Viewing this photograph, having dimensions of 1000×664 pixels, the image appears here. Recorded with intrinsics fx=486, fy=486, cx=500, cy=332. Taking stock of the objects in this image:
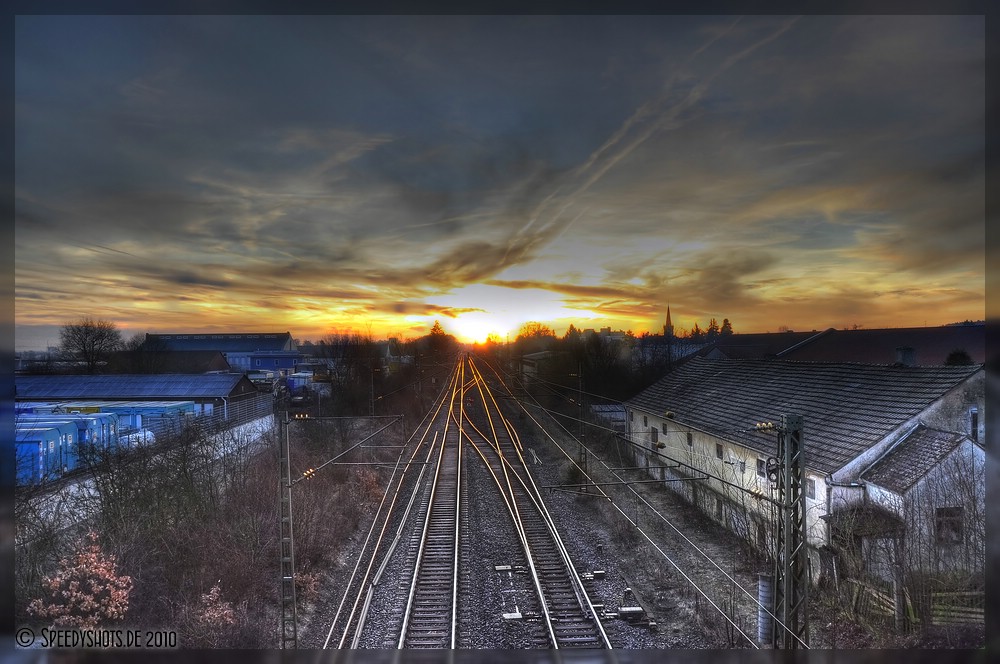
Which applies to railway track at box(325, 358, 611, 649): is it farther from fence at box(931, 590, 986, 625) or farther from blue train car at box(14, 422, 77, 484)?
blue train car at box(14, 422, 77, 484)

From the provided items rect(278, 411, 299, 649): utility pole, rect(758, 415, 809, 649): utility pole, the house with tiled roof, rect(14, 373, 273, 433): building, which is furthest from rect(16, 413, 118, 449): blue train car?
rect(758, 415, 809, 649): utility pole

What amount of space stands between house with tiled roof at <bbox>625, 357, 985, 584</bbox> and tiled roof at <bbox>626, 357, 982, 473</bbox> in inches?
0.7

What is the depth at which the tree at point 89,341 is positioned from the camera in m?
3.95

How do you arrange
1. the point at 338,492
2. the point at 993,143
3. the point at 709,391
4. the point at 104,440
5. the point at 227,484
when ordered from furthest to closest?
the point at 709,391
the point at 338,492
the point at 227,484
the point at 104,440
the point at 993,143

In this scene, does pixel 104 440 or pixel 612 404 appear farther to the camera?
pixel 612 404

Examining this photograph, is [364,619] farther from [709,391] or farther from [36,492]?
[709,391]

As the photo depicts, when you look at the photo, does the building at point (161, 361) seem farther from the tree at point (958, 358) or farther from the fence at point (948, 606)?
the tree at point (958, 358)

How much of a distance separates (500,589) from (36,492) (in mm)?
6041

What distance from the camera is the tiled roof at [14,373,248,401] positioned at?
829 centimetres

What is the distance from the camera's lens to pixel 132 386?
916cm

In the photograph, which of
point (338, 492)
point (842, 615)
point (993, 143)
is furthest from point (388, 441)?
point (993, 143)

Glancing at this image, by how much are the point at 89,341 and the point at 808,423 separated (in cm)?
1034

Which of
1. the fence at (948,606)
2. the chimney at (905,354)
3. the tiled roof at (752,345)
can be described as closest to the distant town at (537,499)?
the fence at (948,606)

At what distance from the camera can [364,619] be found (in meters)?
5.98
